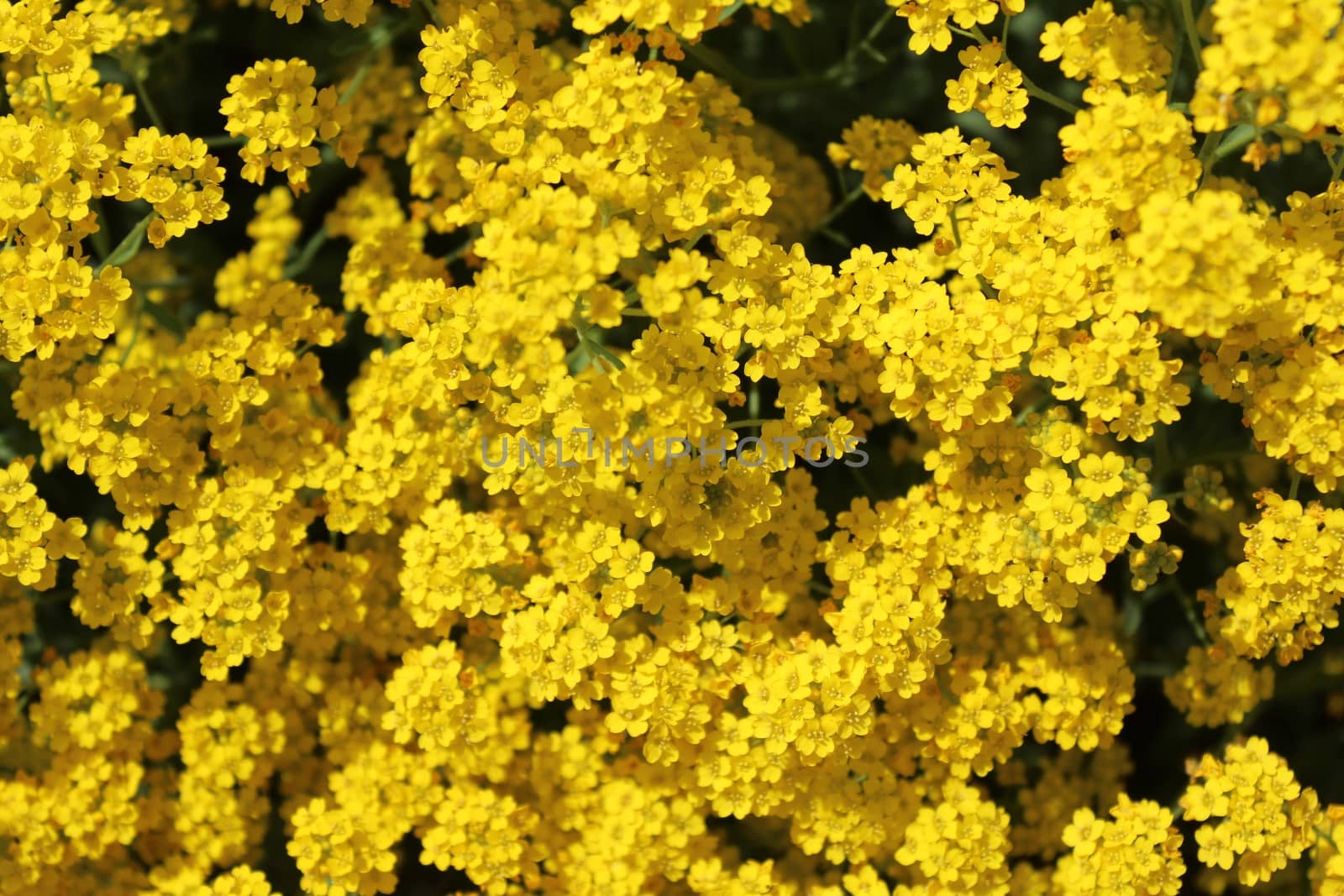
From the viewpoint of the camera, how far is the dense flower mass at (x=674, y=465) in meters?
2.56

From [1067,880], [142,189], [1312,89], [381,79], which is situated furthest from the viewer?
[381,79]

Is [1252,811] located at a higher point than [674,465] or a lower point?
lower

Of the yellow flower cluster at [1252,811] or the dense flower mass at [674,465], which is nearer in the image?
the dense flower mass at [674,465]

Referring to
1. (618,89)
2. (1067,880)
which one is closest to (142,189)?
(618,89)

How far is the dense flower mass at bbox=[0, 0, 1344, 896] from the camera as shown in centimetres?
256

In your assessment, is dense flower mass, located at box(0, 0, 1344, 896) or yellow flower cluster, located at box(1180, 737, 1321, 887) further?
yellow flower cluster, located at box(1180, 737, 1321, 887)

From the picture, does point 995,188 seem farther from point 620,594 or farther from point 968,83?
point 620,594

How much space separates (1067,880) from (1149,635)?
1.14 meters

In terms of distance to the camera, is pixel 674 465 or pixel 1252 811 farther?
pixel 1252 811

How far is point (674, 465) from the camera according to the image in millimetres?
2627

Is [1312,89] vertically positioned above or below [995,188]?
above

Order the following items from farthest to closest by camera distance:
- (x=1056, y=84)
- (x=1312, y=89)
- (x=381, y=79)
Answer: (x=1056, y=84) → (x=381, y=79) → (x=1312, y=89)

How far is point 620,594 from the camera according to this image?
9.12 ft

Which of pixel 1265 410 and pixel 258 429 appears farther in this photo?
pixel 258 429
